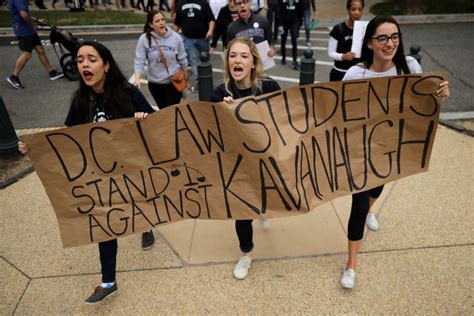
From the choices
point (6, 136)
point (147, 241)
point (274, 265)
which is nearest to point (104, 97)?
point (147, 241)

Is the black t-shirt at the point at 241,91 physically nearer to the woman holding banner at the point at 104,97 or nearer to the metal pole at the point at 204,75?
the woman holding banner at the point at 104,97

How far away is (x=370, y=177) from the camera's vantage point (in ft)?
8.79

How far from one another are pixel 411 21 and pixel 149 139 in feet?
39.9

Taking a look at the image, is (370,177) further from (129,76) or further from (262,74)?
(129,76)

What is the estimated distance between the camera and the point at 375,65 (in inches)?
104

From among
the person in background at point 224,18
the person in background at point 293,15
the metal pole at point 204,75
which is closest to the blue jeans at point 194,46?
the person in background at point 224,18

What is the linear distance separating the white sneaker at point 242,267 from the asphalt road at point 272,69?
4.03 m

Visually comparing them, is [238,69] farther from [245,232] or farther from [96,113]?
[245,232]

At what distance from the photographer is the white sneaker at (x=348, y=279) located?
8.97 feet

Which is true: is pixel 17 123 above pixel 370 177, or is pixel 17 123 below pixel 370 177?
below

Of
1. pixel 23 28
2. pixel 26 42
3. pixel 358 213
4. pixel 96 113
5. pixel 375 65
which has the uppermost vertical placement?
pixel 375 65

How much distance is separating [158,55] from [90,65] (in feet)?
6.66

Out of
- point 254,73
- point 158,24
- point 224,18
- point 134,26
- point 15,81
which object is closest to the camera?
point 254,73

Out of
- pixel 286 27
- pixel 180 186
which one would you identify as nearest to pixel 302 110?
pixel 180 186
